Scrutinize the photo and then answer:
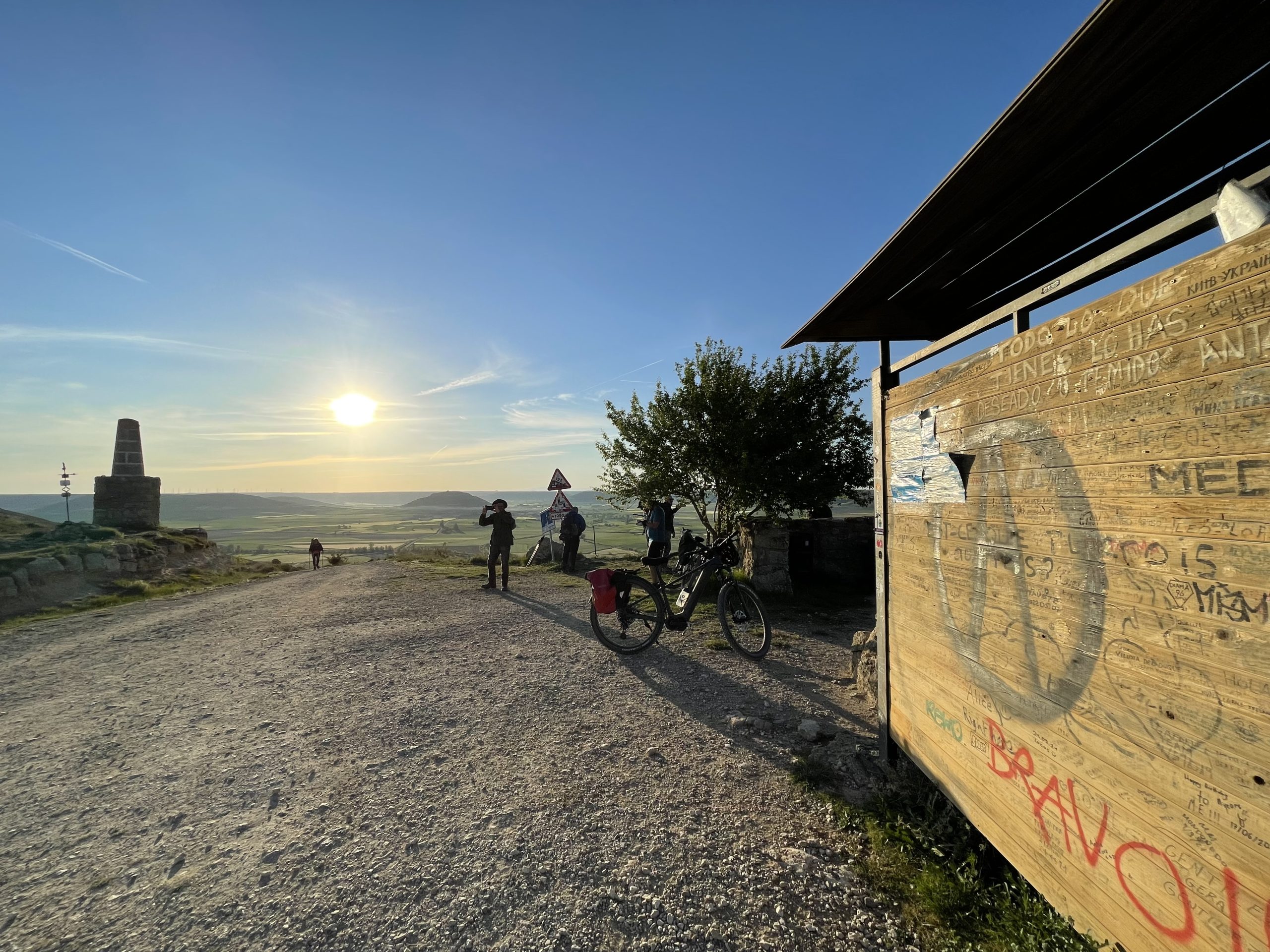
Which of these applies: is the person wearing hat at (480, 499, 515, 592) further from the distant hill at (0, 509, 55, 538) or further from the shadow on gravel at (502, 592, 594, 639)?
the distant hill at (0, 509, 55, 538)

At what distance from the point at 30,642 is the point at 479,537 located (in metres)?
108

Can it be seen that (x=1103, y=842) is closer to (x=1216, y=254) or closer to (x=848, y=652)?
(x=1216, y=254)

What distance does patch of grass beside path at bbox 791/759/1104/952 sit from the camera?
221 cm

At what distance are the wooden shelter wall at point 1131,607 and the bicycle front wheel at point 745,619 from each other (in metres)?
3.25

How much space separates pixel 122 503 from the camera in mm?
20609

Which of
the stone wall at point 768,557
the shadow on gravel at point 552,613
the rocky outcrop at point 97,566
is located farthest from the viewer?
the rocky outcrop at point 97,566

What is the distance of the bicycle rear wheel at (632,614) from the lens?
644cm

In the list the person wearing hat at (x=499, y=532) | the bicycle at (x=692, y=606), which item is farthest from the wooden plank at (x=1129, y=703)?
the person wearing hat at (x=499, y=532)

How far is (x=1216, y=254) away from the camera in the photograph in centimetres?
151

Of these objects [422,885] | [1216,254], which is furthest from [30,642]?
[1216,254]

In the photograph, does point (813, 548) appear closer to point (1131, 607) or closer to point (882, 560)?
point (882, 560)

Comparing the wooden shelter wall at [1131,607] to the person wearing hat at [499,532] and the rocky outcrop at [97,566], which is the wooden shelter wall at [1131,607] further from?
the rocky outcrop at [97,566]

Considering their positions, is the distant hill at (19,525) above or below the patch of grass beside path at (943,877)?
above

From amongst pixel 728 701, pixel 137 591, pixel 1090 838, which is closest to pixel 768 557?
pixel 728 701
